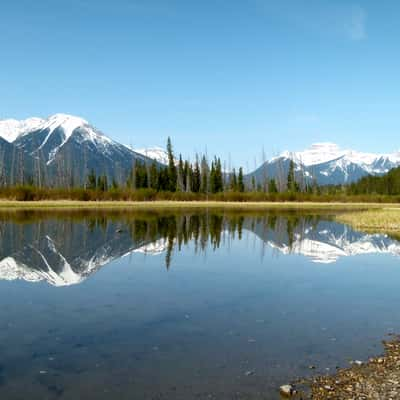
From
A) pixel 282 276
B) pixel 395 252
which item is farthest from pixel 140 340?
pixel 395 252

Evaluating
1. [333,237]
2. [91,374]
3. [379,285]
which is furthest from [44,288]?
[333,237]

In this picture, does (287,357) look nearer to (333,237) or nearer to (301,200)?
(333,237)

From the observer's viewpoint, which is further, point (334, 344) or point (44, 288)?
point (44, 288)

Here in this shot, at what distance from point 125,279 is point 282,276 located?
21.8 ft

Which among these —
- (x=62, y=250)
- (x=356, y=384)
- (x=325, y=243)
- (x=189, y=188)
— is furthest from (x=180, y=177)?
(x=356, y=384)

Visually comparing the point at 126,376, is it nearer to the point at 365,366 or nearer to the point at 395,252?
the point at 365,366

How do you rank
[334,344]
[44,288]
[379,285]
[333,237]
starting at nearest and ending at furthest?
[334,344]
[44,288]
[379,285]
[333,237]

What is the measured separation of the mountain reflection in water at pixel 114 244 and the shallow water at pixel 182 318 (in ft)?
0.65

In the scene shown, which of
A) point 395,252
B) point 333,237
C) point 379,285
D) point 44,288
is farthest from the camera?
point 333,237

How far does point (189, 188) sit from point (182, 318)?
126 meters

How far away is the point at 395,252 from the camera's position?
25.9 m

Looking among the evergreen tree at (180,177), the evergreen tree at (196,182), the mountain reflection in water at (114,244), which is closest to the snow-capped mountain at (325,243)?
the mountain reflection in water at (114,244)

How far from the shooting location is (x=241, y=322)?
11.8 m

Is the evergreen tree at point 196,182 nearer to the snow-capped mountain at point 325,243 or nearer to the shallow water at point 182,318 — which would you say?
the snow-capped mountain at point 325,243
